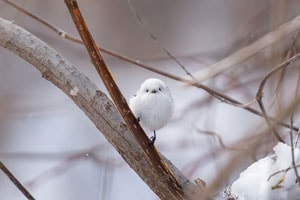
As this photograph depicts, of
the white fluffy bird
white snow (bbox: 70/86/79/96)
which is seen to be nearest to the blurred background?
the white fluffy bird

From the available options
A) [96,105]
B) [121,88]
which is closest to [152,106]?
[96,105]

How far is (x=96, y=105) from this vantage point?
2.27 ft

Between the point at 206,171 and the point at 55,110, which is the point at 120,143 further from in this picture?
the point at 55,110

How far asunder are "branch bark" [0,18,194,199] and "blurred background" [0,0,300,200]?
563mm

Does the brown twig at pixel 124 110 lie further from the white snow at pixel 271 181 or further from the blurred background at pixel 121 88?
the blurred background at pixel 121 88

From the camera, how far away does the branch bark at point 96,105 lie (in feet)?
2.18

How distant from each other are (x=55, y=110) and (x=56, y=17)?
2.26 ft

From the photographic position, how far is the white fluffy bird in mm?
743

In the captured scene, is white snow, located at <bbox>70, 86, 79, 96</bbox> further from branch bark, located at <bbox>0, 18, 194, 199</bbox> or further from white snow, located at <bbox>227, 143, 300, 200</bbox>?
white snow, located at <bbox>227, 143, 300, 200</bbox>

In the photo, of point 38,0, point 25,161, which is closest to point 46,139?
point 25,161

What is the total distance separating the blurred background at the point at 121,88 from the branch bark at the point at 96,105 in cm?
56

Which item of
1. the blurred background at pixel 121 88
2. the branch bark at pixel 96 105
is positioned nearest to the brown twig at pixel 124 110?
the branch bark at pixel 96 105

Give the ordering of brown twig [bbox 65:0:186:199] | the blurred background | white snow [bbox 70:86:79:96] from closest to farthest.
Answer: brown twig [bbox 65:0:186:199]
white snow [bbox 70:86:79:96]
the blurred background

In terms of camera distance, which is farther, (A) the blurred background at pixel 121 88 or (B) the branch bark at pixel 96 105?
(A) the blurred background at pixel 121 88
